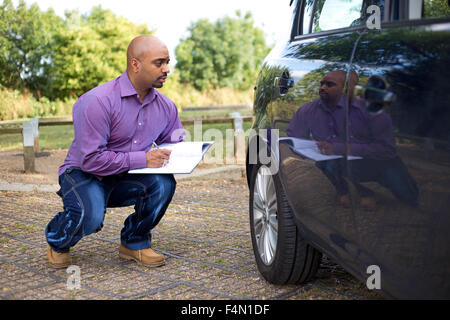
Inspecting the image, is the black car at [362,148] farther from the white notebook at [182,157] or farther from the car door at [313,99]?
the white notebook at [182,157]

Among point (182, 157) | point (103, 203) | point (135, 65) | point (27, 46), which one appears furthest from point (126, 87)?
point (27, 46)

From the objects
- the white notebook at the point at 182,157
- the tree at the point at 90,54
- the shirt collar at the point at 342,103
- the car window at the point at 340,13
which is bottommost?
the white notebook at the point at 182,157

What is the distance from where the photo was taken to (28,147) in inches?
348

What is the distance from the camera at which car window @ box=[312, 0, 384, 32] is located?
8.88ft

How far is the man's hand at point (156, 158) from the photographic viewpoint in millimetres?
3568

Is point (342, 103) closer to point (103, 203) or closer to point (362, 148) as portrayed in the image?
point (362, 148)

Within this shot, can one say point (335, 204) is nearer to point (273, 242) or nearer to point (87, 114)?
point (273, 242)

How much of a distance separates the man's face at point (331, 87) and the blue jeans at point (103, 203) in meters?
1.56

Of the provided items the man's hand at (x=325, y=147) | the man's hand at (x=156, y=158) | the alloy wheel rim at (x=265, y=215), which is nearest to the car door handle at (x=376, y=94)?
the man's hand at (x=325, y=147)

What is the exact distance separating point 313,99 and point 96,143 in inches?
56.5

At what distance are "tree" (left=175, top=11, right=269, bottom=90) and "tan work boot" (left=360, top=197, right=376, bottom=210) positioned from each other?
60.8 m

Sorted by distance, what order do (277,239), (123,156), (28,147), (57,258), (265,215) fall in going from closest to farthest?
(277,239) < (265,215) < (123,156) < (57,258) < (28,147)

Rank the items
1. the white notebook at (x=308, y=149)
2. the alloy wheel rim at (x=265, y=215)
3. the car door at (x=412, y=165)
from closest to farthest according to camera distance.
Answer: the car door at (x=412, y=165) → the white notebook at (x=308, y=149) → the alloy wheel rim at (x=265, y=215)
